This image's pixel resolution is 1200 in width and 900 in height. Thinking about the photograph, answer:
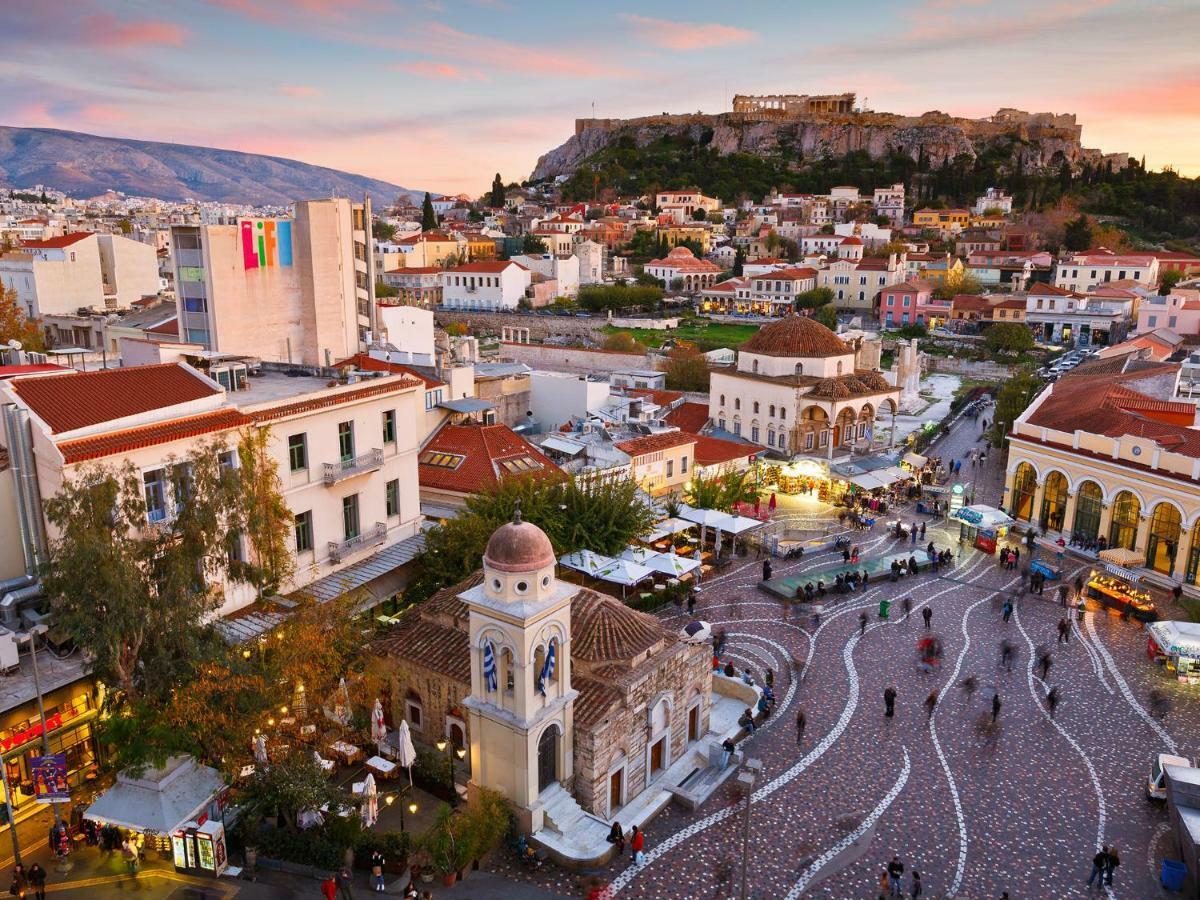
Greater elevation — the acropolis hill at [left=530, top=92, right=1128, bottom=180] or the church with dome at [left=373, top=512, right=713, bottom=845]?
the acropolis hill at [left=530, top=92, right=1128, bottom=180]

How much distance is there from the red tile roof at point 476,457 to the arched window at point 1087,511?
21.0 m

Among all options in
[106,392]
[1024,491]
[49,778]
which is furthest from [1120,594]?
[106,392]

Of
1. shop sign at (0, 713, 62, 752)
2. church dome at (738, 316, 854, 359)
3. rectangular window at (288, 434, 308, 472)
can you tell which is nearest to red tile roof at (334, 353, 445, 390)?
rectangular window at (288, 434, 308, 472)

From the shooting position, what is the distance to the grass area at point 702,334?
82.4 meters

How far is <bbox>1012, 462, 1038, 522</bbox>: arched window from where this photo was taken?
36062mm

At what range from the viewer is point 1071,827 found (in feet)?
55.3

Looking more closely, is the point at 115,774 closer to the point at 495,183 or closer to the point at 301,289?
the point at 301,289

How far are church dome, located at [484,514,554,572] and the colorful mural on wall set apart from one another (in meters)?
23.0

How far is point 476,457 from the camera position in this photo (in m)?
31.2

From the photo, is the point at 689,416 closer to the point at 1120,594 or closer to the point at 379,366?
the point at 379,366

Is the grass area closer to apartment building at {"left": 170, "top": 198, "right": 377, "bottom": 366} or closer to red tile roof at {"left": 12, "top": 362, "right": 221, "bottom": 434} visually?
apartment building at {"left": 170, "top": 198, "right": 377, "bottom": 366}

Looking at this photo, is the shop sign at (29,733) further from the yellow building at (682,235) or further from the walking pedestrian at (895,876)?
the yellow building at (682,235)

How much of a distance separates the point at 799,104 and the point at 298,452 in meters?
194

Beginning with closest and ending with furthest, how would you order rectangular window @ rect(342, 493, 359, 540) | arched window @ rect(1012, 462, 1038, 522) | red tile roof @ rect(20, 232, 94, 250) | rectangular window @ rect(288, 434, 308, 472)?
rectangular window @ rect(288, 434, 308, 472) < rectangular window @ rect(342, 493, 359, 540) < arched window @ rect(1012, 462, 1038, 522) < red tile roof @ rect(20, 232, 94, 250)
